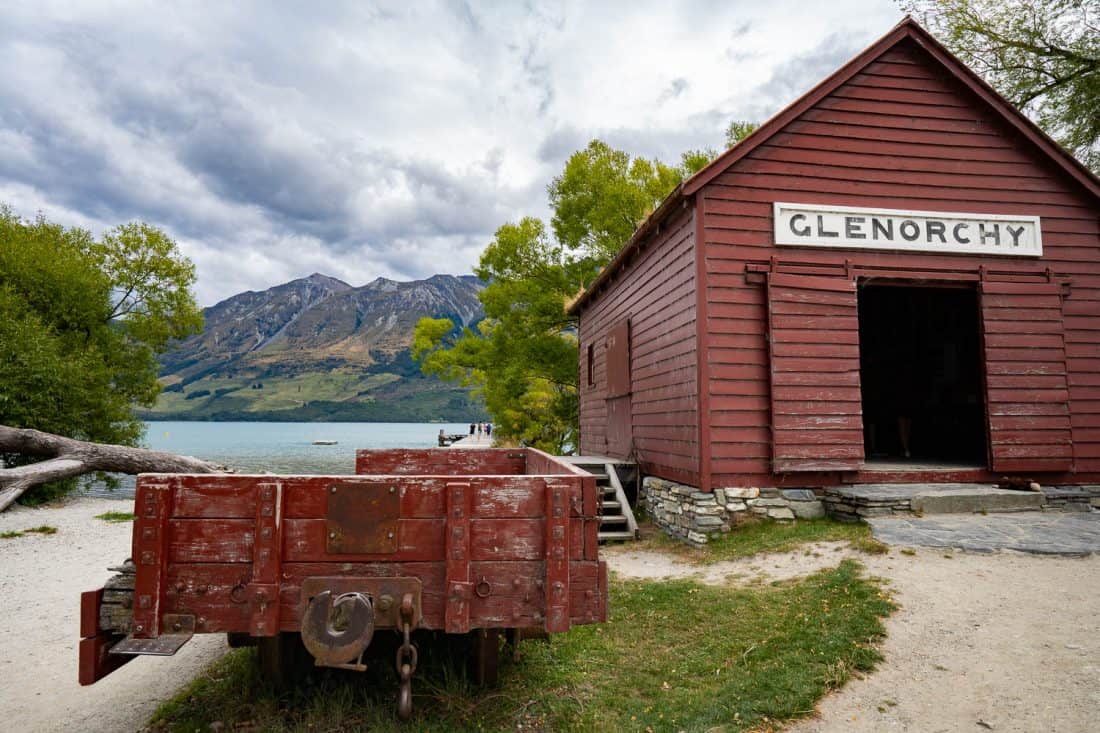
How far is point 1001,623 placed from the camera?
488cm

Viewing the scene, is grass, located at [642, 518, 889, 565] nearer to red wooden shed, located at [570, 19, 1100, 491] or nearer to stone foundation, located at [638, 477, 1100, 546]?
stone foundation, located at [638, 477, 1100, 546]

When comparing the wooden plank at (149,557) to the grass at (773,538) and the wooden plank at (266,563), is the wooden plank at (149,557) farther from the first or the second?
the grass at (773,538)

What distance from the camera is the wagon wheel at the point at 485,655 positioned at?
11.9 feet

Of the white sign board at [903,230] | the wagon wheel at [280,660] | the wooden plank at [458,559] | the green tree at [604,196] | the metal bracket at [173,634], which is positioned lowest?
the wagon wheel at [280,660]

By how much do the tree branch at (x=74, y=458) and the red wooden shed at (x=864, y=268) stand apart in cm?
952

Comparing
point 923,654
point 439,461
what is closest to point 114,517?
point 439,461

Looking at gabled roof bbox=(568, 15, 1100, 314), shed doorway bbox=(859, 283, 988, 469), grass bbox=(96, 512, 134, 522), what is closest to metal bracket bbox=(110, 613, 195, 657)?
gabled roof bbox=(568, 15, 1100, 314)

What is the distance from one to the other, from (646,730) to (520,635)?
0.94 metres

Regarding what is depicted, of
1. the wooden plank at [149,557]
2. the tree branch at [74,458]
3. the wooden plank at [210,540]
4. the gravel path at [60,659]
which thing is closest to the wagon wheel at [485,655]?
the wooden plank at [210,540]

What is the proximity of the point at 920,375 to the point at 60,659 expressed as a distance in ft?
49.0

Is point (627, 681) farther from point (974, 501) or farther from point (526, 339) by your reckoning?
point (526, 339)

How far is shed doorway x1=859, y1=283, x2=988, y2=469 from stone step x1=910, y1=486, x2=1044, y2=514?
306 cm

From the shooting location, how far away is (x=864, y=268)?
883 centimetres

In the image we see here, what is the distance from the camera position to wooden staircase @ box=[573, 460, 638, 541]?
9594 mm
